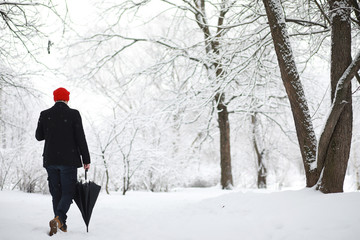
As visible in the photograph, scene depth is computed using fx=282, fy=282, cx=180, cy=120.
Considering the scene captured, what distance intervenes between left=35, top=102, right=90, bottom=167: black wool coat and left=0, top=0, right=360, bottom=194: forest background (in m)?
1.19

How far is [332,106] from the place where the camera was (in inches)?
133

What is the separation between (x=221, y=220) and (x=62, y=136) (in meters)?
2.11

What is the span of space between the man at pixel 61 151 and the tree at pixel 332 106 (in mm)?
2727

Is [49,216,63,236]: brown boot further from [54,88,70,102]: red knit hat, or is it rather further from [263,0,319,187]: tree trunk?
[263,0,319,187]: tree trunk

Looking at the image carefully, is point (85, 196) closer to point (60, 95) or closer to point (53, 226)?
point (53, 226)

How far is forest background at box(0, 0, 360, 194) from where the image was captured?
4.64 meters

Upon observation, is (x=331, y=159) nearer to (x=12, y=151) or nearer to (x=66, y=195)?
(x=66, y=195)

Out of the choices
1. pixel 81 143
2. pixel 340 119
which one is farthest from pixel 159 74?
pixel 340 119

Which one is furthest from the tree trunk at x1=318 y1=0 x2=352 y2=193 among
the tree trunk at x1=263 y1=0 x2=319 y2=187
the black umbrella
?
the black umbrella

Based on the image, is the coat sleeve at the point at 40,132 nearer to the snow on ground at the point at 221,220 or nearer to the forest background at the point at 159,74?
the snow on ground at the point at 221,220

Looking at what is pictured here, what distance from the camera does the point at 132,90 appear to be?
16.8 metres

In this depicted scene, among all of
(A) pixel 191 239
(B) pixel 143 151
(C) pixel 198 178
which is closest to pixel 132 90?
(C) pixel 198 178

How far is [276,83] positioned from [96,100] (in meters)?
7.68

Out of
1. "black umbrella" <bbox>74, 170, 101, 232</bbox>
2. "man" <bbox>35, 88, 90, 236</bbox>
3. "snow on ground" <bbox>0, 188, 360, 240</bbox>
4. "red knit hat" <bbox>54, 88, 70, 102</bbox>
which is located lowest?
"snow on ground" <bbox>0, 188, 360, 240</bbox>
